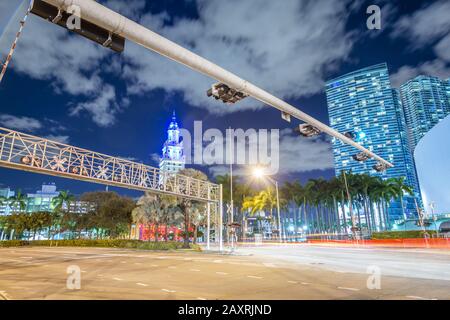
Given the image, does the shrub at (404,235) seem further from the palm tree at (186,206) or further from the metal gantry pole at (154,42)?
the metal gantry pole at (154,42)

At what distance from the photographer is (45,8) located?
4965 mm

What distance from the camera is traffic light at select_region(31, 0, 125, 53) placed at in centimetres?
491

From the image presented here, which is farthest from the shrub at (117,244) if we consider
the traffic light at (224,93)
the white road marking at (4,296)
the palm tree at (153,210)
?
the traffic light at (224,93)

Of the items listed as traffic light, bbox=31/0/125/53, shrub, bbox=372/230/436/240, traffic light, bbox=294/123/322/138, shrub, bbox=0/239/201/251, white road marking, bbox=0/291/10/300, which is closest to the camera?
traffic light, bbox=31/0/125/53

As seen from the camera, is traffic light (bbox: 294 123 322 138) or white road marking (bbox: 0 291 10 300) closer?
white road marking (bbox: 0 291 10 300)

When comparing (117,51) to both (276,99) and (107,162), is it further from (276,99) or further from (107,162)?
(107,162)

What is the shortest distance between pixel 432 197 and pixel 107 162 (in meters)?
96.5

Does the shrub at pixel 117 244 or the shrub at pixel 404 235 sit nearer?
the shrub at pixel 117 244

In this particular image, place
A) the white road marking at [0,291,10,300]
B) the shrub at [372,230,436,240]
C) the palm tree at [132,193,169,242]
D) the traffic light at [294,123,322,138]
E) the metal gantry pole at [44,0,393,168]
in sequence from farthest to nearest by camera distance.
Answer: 1. the shrub at [372,230,436,240]
2. the palm tree at [132,193,169,242]
3. the traffic light at [294,123,322,138]
4. the white road marking at [0,291,10,300]
5. the metal gantry pole at [44,0,393,168]

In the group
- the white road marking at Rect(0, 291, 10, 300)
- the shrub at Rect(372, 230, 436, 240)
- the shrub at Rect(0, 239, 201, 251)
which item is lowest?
the shrub at Rect(0, 239, 201, 251)

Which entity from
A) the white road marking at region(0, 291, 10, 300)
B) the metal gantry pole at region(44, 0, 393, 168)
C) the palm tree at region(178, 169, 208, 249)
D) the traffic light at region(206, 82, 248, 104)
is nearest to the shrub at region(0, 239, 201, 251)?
the palm tree at region(178, 169, 208, 249)

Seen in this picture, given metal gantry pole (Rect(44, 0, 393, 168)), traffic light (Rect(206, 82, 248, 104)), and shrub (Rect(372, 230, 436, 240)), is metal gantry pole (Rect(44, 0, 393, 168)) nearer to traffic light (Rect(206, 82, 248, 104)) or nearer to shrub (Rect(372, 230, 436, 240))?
traffic light (Rect(206, 82, 248, 104))

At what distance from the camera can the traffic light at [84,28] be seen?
4906 mm
